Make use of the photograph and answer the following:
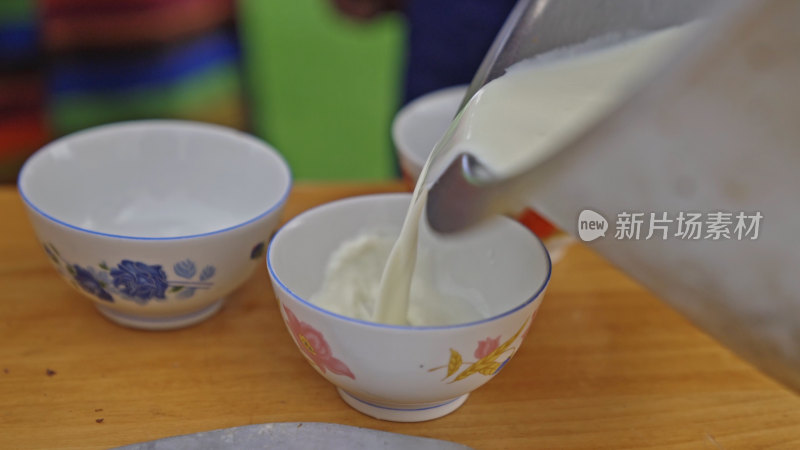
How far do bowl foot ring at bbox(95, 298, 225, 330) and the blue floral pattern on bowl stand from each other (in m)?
0.03

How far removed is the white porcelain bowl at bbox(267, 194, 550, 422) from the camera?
46 centimetres

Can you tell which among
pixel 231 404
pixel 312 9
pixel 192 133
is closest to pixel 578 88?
pixel 231 404

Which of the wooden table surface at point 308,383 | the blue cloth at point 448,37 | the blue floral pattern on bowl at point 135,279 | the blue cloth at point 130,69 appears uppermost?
the blue floral pattern on bowl at point 135,279

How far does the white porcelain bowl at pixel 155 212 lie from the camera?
1.80ft

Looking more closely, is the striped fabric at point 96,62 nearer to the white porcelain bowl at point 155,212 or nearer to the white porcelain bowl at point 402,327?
the white porcelain bowl at point 155,212

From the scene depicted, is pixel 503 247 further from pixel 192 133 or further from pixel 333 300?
pixel 192 133

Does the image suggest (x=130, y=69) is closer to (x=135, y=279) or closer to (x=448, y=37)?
(x=448, y=37)

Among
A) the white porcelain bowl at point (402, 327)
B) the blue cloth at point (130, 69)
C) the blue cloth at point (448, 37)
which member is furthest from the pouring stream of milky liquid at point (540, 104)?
the blue cloth at point (130, 69)

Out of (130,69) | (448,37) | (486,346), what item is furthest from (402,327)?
(130,69)

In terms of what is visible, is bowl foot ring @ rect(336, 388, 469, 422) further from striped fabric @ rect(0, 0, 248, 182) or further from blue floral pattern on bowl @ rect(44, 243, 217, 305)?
striped fabric @ rect(0, 0, 248, 182)

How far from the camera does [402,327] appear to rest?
1.47ft

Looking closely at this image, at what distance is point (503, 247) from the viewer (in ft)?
1.95

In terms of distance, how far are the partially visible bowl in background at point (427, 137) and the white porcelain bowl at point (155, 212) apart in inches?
4.2

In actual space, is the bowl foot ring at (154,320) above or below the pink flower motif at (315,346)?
below
